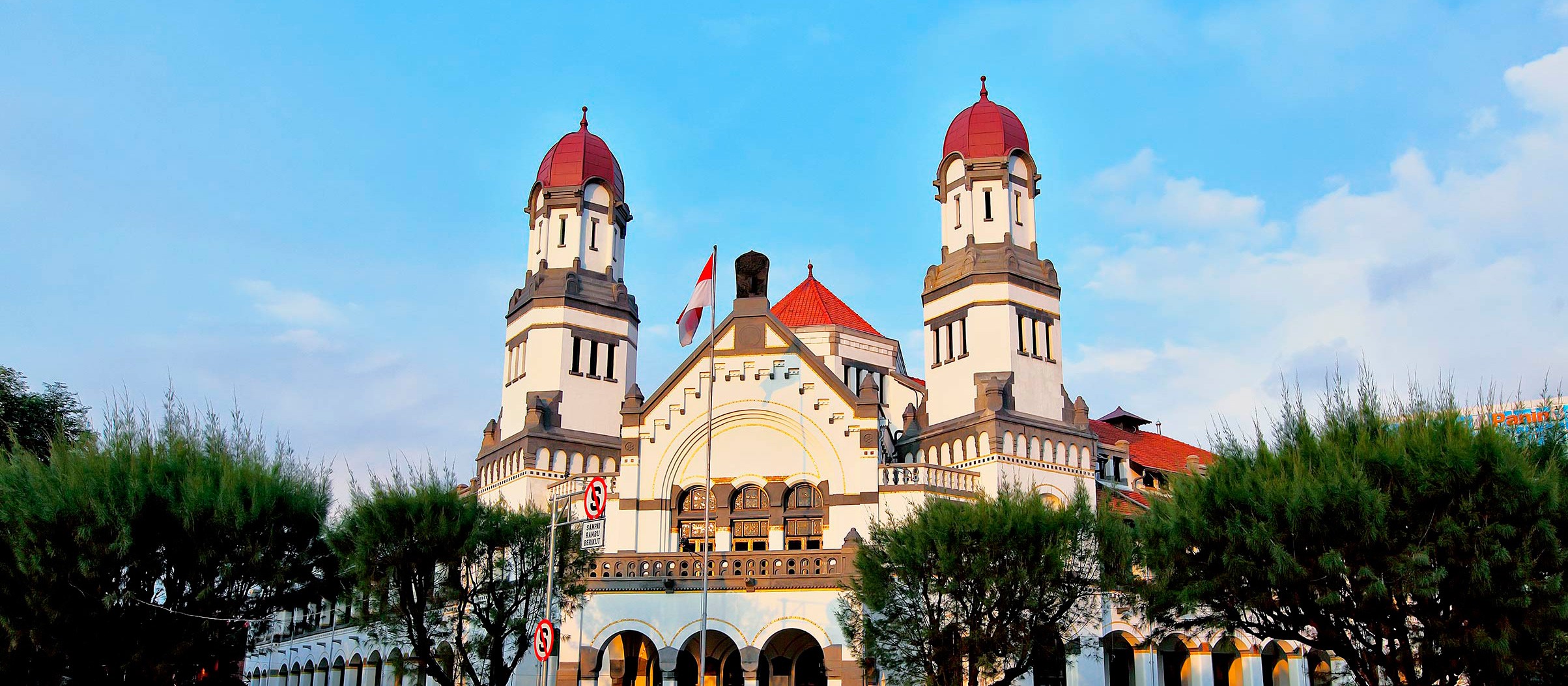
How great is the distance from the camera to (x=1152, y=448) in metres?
60.8

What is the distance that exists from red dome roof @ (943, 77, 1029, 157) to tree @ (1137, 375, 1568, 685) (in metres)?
21.2

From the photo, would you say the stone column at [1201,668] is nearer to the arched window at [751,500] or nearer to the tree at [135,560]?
the arched window at [751,500]

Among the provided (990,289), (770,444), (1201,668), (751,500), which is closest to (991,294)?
(990,289)

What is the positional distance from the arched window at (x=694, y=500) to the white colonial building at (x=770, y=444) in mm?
111

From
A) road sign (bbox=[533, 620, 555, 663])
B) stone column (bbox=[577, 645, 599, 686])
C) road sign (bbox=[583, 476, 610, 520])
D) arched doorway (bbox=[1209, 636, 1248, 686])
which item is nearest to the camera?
road sign (bbox=[533, 620, 555, 663])

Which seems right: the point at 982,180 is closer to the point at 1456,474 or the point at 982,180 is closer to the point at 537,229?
the point at 537,229

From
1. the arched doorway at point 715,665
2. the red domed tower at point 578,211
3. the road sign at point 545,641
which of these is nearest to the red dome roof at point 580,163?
the red domed tower at point 578,211

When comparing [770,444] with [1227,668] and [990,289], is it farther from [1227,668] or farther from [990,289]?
[1227,668]

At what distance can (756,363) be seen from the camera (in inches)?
1754

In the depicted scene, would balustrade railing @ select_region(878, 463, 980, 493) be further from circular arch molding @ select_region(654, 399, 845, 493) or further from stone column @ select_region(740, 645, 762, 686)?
stone column @ select_region(740, 645, 762, 686)

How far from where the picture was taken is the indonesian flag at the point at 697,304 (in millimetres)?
39562

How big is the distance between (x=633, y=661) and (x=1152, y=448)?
94.7 ft

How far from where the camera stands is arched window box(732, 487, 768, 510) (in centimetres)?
4416

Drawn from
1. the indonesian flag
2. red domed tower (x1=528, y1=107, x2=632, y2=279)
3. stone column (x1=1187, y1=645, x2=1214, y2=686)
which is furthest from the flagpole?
stone column (x1=1187, y1=645, x2=1214, y2=686)
